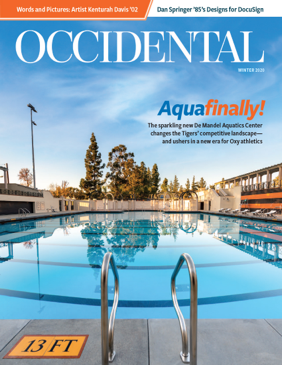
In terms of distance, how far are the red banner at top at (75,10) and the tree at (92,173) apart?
95.5ft

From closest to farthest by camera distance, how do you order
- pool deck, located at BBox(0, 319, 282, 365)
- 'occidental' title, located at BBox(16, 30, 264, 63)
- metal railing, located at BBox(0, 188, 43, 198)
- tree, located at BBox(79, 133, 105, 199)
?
pool deck, located at BBox(0, 319, 282, 365)
'occidental' title, located at BBox(16, 30, 264, 63)
metal railing, located at BBox(0, 188, 43, 198)
tree, located at BBox(79, 133, 105, 199)

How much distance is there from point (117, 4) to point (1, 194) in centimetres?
1773

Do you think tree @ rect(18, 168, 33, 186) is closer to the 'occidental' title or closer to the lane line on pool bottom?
the 'occidental' title

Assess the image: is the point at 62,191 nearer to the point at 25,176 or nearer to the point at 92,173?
the point at 25,176

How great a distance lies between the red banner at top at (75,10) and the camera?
610 centimetres

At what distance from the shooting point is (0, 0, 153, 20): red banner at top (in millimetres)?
6098

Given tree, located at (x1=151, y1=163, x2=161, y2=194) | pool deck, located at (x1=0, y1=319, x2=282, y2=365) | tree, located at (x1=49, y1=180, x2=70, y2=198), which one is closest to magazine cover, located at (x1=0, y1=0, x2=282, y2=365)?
Result: pool deck, located at (x1=0, y1=319, x2=282, y2=365)

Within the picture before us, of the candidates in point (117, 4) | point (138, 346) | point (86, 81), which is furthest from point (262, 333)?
point (86, 81)

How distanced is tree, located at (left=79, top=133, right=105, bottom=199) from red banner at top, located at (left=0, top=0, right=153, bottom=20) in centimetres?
2911

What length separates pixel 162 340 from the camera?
1871 mm

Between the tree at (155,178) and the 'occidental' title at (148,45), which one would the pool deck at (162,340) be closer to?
the 'occidental' title at (148,45)

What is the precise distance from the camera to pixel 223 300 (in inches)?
142

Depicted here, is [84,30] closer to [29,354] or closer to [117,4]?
[117,4]

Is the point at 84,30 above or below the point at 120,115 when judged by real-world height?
below
